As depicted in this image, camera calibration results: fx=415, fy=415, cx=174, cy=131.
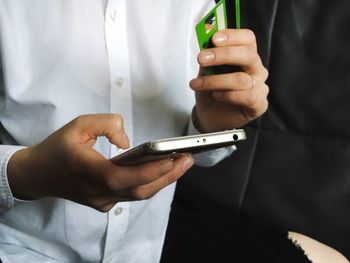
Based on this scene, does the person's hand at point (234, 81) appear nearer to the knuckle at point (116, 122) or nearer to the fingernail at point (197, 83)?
the fingernail at point (197, 83)

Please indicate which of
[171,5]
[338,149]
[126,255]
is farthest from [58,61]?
[338,149]

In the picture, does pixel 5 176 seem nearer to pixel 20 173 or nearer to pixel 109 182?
pixel 20 173

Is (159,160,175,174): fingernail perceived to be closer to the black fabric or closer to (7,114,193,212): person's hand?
(7,114,193,212): person's hand

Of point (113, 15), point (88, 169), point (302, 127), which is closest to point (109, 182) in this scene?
point (88, 169)

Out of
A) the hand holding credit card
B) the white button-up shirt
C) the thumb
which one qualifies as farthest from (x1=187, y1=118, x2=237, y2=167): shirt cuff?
the thumb

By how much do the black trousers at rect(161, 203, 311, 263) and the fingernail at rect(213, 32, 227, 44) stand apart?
14.6 inches

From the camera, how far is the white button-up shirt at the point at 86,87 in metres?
0.55

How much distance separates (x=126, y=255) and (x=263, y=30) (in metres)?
0.50

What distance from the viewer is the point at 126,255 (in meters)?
0.66

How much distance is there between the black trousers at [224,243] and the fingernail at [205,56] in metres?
0.36

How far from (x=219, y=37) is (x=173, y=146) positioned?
0.58ft

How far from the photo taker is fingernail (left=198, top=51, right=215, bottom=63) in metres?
0.46

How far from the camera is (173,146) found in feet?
1.13

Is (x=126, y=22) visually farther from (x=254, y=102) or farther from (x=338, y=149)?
(x=338, y=149)
